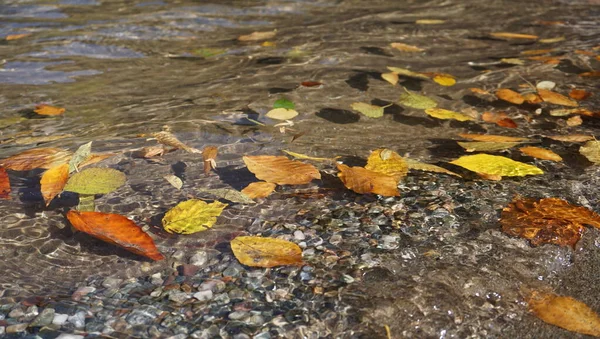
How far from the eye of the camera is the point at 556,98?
337cm

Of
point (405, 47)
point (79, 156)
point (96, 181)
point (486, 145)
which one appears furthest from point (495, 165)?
point (405, 47)

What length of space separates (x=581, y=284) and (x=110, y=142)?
1860 millimetres

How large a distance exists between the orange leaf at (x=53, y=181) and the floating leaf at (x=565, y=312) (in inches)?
60.8

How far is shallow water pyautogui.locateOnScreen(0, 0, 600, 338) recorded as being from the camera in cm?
196

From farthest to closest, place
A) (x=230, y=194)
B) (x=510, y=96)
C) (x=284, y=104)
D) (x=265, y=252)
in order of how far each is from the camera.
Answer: (x=510, y=96) → (x=284, y=104) → (x=230, y=194) → (x=265, y=252)

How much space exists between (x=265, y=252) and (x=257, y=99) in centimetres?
151

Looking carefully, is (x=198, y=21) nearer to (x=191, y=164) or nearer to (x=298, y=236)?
(x=191, y=164)

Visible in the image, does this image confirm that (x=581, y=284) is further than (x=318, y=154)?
No

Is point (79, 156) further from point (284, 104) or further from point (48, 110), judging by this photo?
point (284, 104)

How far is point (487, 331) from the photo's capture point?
1677mm

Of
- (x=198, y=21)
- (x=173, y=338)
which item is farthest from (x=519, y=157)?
(x=198, y=21)

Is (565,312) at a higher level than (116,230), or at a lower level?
lower

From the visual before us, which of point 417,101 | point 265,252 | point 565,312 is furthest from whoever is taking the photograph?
point 417,101

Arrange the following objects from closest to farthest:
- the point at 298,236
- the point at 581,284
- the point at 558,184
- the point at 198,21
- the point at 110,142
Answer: the point at 581,284
the point at 298,236
the point at 558,184
the point at 110,142
the point at 198,21
